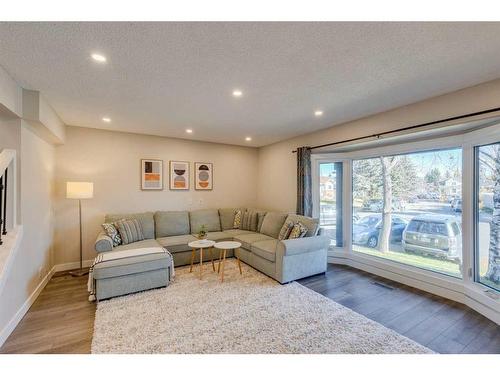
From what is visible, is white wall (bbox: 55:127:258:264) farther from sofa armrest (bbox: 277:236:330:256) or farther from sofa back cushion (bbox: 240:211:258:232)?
sofa armrest (bbox: 277:236:330:256)

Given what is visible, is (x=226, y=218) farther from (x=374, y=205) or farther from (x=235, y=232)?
(x=374, y=205)

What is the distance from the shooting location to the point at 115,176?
170 inches

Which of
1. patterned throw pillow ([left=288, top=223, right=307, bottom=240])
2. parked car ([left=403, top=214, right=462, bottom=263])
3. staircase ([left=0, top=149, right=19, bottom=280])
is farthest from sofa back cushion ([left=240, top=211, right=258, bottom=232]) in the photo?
staircase ([left=0, top=149, right=19, bottom=280])

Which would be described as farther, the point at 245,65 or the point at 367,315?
the point at 367,315

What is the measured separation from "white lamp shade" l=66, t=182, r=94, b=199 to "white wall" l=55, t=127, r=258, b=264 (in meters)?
0.59

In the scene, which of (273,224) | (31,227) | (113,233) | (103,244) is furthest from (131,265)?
(273,224)

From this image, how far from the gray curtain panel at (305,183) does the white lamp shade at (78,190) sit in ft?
12.2

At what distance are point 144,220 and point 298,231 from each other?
115 inches

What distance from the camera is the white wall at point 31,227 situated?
232cm

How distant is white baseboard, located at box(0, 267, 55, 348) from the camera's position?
6.82ft

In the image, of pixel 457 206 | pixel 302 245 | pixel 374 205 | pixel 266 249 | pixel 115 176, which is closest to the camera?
pixel 457 206
